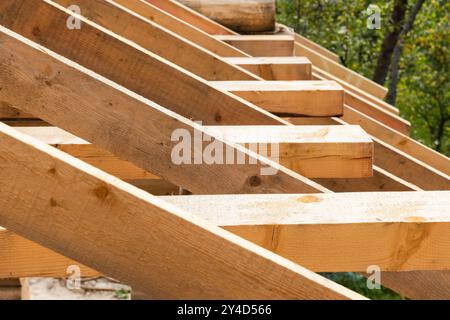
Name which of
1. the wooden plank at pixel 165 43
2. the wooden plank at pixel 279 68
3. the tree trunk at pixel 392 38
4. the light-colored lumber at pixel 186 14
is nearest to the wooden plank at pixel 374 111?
the wooden plank at pixel 279 68

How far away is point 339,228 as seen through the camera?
5.75ft

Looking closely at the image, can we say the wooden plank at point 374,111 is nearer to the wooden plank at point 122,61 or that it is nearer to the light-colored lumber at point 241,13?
the light-colored lumber at point 241,13

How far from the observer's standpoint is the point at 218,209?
1.83 m

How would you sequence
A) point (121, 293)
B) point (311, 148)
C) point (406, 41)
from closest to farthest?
point (311, 148) → point (121, 293) → point (406, 41)

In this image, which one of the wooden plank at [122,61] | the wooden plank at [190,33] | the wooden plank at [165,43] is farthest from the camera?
the wooden plank at [190,33]

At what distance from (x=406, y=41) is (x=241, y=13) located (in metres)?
8.13

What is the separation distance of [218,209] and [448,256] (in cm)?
49

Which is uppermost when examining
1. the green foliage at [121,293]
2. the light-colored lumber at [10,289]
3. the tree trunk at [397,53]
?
the tree trunk at [397,53]

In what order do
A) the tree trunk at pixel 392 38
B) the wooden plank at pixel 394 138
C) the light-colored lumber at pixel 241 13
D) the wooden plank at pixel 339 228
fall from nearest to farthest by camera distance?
Result: the wooden plank at pixel 339 228, the wooden plank at pixel 394 138, the light-colored lumber at pixel 241 13, the tree trunk at pixel 392 38

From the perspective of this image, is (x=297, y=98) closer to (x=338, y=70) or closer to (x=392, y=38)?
(x=338, y=70)

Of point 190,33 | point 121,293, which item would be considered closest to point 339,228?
point 190,33

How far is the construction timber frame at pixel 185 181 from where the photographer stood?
4.55ft

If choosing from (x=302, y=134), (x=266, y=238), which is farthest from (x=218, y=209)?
(x=302, y=134)

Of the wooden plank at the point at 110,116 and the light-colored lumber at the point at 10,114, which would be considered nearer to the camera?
the wooden plank at the point at 110,116
